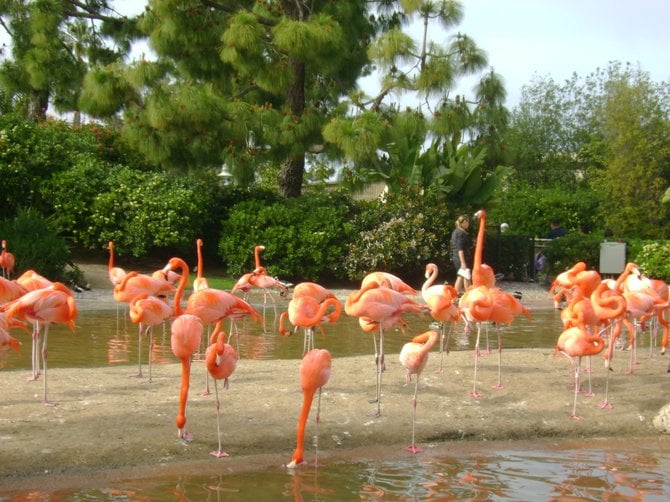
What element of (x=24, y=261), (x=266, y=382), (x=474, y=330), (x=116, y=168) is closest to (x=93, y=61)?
(x=116, y=168)

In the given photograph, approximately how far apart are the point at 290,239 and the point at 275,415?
10.9 meters

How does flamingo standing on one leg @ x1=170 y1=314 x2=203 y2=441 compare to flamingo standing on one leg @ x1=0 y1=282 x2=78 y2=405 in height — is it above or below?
below

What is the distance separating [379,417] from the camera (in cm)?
596

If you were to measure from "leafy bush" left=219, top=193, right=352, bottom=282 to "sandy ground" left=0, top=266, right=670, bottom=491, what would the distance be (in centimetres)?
909

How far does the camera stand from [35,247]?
537 inches

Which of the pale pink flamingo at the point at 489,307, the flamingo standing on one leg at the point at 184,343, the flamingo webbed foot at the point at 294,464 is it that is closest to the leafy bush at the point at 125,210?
the pale pink flamingo at the point at 489,307

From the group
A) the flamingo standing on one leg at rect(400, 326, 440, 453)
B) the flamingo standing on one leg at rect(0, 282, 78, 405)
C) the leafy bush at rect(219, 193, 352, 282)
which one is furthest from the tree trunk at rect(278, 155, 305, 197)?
the flamingo standing on one leg at rect(400, 326, 440, 453)

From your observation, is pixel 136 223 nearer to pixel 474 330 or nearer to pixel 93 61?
pixel 93 61

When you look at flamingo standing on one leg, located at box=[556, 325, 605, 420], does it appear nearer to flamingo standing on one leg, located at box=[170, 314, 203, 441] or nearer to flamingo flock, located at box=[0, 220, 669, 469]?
flamingo flock, located at box=[0, 220, 669, 469]

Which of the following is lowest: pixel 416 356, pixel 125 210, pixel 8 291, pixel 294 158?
pixel 416 356

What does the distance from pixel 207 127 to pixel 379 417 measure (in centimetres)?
1120

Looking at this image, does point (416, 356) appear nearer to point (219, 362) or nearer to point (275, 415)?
point (275, 415)

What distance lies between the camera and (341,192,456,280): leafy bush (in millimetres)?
16594

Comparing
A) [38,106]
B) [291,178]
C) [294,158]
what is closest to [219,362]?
[294,158]
